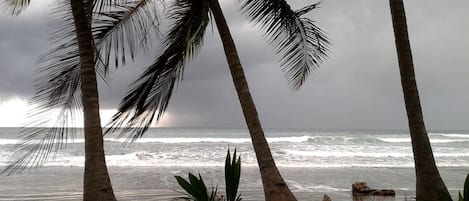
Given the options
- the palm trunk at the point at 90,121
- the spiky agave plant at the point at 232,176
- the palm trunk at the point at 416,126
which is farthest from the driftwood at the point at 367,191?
the spiky agave plant at the point at 232,176

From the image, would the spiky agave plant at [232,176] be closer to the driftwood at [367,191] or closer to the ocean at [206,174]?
the ocean at [206,174]

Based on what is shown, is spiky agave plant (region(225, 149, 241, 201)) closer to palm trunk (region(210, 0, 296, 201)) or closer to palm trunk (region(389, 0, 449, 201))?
palm trunk (region(210, 0, 296, 201))

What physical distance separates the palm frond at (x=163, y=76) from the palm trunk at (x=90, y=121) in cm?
28

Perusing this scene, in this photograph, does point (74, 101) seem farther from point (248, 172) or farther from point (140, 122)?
point (248, 172)

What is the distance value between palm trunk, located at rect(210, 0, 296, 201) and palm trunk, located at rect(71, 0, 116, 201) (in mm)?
1827

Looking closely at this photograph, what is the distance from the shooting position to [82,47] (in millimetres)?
6727

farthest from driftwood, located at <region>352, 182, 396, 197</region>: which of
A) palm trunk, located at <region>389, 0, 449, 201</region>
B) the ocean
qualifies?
palm trunk, located at <region>389, 0, 449, 201</region>


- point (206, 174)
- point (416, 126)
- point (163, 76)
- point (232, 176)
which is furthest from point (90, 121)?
point (206, 174)

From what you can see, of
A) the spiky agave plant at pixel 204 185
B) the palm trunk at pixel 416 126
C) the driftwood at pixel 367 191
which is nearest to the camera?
the spiky agave plant at pixel 204 185

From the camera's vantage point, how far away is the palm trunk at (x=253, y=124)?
6.68 meters

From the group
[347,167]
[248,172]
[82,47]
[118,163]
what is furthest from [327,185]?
[118,163]

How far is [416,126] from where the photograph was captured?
6375mm

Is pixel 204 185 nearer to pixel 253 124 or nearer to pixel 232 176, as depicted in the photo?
pixel 232 176

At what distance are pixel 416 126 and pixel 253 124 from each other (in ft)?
7.03
